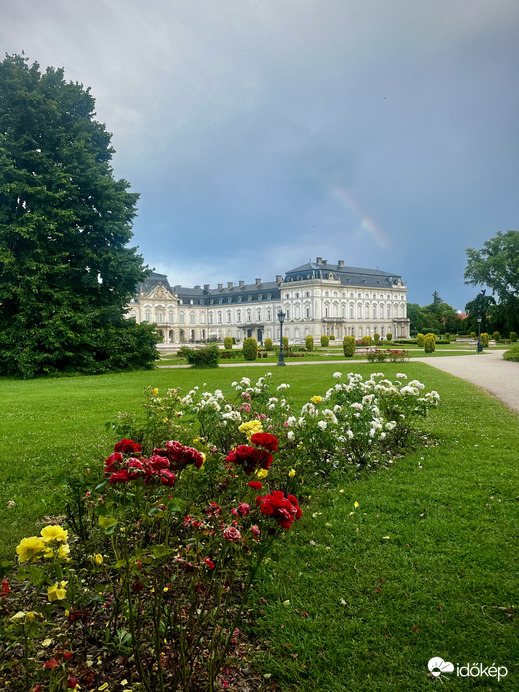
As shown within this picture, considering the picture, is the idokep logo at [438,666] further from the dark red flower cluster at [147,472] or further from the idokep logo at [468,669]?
the dark red flower cluster at [147,472]

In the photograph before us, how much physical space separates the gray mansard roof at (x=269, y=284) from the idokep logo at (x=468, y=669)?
64.5 m

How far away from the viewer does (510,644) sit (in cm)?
207

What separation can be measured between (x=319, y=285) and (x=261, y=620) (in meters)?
63.5

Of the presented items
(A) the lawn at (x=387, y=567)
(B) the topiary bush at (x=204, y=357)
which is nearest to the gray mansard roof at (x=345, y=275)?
(B) the topiary bush at (x=204, y=357)

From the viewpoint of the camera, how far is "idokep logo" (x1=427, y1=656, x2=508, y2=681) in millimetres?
1920

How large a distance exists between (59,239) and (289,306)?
51.8 metres

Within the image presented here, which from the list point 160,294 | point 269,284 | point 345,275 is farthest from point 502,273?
point 160,294

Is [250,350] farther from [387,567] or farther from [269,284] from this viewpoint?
[269,284]

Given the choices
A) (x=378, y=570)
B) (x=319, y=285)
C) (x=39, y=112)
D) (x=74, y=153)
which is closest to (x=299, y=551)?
(x=378, y=570)

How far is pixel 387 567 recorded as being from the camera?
2752 millimetres

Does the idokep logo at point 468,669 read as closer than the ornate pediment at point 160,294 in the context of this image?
Yes

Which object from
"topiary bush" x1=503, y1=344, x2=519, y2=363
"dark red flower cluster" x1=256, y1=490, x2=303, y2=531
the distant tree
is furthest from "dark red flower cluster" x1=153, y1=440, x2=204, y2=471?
the distant tree

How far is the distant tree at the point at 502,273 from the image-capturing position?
4359 centimetres

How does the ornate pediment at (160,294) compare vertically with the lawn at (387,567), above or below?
above
